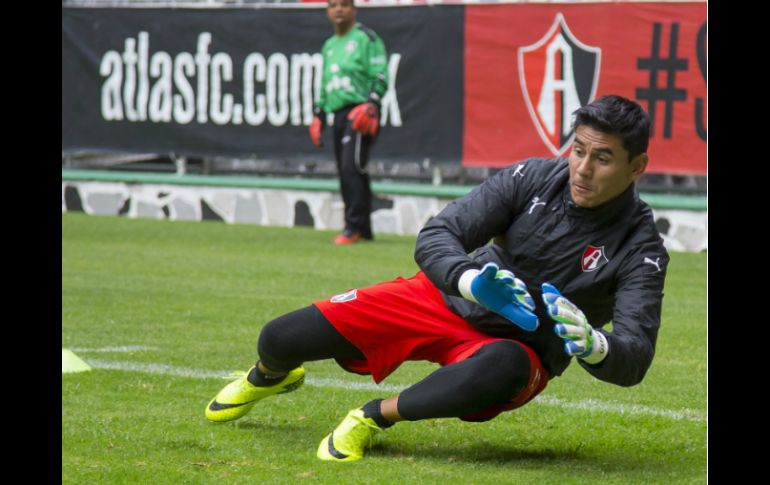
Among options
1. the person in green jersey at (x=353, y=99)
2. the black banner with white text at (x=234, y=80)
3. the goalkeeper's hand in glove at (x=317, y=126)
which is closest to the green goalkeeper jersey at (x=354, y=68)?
the person in green jersey at (x=353, y=99)

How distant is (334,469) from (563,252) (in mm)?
1032

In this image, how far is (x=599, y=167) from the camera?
443cm

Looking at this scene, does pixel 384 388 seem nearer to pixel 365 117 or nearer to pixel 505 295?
pixel 505 295

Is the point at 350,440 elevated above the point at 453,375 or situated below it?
below

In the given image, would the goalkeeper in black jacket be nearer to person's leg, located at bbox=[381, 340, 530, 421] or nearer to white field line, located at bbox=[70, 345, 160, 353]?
person's leg, located at bbox=[381, 340, 530, 421]

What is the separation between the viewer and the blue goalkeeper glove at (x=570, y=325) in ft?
12.9

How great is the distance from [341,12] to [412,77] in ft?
4.81

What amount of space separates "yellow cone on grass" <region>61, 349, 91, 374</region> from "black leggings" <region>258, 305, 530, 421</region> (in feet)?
5.76

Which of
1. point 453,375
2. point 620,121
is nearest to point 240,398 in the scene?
point 453,375
